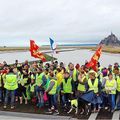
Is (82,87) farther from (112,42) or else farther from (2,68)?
(112,42)

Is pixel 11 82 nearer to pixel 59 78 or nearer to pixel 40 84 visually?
pixel 40 84

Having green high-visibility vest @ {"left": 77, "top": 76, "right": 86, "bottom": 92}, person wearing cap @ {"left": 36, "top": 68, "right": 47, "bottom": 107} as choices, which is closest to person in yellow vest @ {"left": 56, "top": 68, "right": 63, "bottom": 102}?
person wearing cap @ {"left": 36, "top": 68, "right": 47, "bottom": 107}

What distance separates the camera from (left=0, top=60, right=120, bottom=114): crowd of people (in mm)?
14062

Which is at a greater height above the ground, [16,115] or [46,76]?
[46,76]

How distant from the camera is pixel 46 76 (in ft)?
48.6

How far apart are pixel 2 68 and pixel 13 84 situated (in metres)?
1.82

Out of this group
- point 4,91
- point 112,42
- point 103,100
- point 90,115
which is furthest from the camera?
point 112,42

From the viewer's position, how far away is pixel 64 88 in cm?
1473

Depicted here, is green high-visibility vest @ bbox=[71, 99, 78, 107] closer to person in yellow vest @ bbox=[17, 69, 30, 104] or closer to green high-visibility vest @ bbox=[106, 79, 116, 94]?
green high-visibility vest @ bbox=[106, 79, 116, 94]

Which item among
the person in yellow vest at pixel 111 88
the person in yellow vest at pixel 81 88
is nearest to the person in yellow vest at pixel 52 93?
the person in yellow vest at pixel 81 88

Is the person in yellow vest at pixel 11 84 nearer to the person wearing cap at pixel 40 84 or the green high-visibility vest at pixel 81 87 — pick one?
the person wearing cap at pixel 40 84

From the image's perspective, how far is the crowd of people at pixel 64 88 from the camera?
14.1m

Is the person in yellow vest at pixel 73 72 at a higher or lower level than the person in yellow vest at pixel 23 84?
higher

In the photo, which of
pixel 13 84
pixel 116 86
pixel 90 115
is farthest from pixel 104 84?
pixel 13 84
